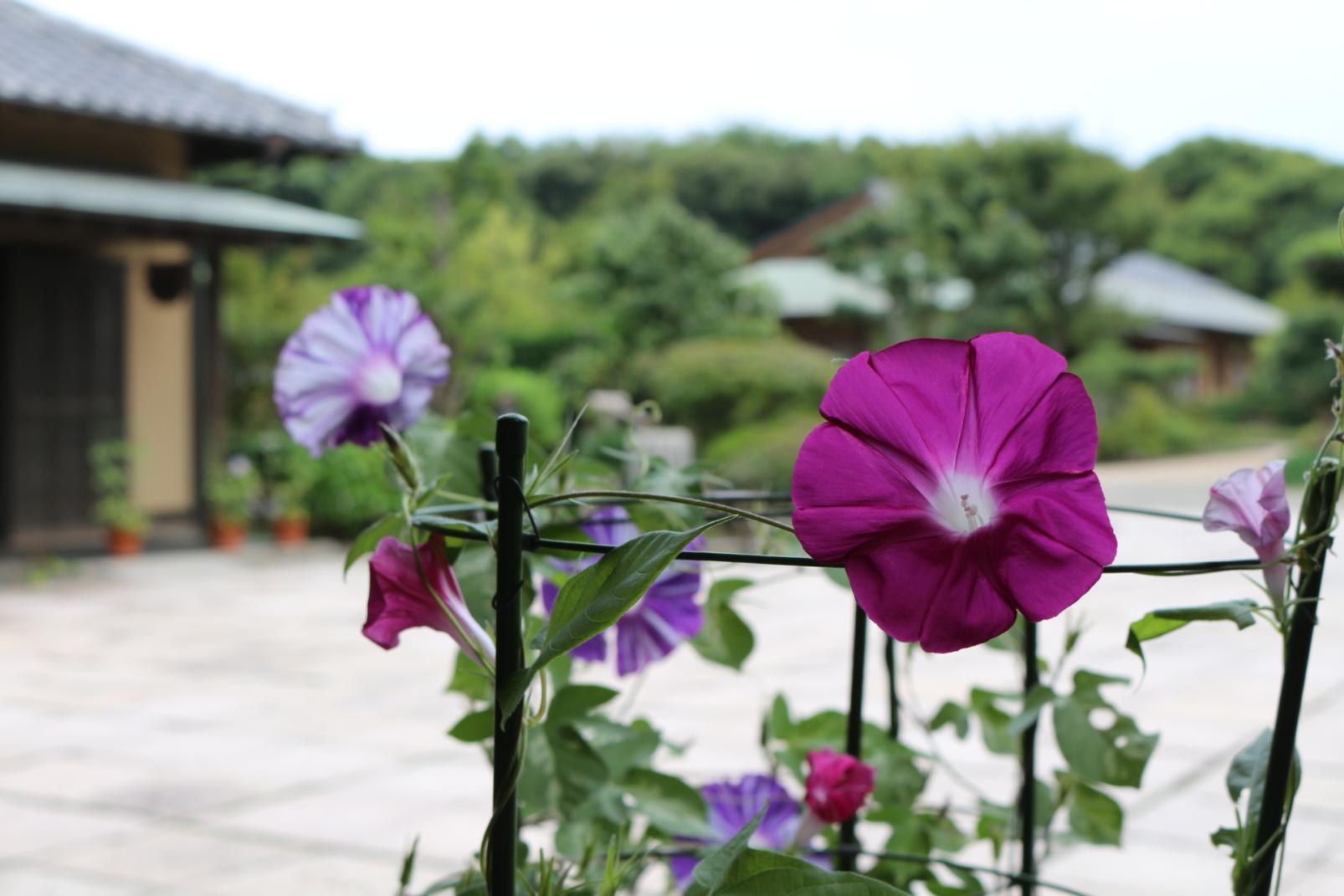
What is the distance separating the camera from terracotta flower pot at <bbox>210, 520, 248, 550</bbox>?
27.7ft

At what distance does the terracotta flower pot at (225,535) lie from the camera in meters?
8.44

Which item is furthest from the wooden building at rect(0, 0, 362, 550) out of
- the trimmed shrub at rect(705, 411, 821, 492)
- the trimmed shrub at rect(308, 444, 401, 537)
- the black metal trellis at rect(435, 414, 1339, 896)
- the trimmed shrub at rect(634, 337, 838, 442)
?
the black metal trellis at rect(435, 414, 1339, 896)

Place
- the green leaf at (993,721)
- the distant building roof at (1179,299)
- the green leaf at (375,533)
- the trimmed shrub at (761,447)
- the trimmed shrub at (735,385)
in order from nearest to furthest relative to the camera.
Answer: the green leaf at (375,533), the green leaf at (993,721), the trimmed shrub at (761,447), the trimmed shrub at (735,385), the distant building roof at (1179,299)

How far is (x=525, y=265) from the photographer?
54.3ft

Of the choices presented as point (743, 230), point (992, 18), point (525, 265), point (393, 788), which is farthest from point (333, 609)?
point (992, 18)

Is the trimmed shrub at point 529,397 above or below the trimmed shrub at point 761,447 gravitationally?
above

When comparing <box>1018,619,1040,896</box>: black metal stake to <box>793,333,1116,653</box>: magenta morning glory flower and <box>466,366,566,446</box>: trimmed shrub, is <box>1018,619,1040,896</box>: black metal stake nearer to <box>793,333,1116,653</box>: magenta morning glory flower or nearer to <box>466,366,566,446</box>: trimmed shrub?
<box>793,333,1116,653</box>: magenta morning glory flower

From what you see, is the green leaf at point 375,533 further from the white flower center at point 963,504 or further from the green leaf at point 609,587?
the white flower center at point 963,504

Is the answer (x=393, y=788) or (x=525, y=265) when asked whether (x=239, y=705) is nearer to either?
(x=393, y=788)

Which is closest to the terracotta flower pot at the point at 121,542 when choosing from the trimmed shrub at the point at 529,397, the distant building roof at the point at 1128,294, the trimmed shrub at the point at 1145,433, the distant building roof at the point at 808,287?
the trimmed shrub at the point at 529,397

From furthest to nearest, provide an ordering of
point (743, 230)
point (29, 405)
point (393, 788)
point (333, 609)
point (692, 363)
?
1. point (743, 230)
2. point (692, 363)
3. point (29, 405)
4. point (333, 609)
5. point (393, 788)

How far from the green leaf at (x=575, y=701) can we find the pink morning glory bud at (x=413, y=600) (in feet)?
0.83

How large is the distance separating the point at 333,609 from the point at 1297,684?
622 centimetres

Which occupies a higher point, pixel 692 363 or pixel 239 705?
pixel 692 363
